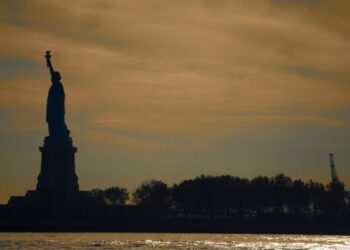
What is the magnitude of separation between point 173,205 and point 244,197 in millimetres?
14306

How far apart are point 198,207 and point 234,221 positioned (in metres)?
12.6

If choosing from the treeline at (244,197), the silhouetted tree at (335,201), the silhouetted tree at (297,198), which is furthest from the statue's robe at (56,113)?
the silhouetted tree at (335,201)

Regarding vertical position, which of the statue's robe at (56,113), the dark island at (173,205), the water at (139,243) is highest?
the statue's robe at (56,113)

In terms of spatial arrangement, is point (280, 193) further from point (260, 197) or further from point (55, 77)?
point (55, 77)

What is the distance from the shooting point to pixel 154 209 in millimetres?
177250

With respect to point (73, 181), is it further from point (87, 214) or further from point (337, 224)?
point (337, 224)

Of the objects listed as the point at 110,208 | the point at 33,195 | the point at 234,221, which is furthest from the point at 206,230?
the point at 33,195

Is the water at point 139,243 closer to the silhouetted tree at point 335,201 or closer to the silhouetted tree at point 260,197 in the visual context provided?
the silhouetted tree at point 260,197

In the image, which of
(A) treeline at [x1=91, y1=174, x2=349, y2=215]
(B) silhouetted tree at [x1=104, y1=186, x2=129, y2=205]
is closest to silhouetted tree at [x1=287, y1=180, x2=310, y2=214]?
(A) treeline at [x1=91, y1=174, x2=349, y2=215]

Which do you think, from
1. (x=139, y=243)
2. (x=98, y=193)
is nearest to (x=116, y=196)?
(x=98, y=193)

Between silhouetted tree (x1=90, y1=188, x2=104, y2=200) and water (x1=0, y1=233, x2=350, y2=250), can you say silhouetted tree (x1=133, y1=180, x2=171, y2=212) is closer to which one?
silhouetted tree (x1=90, y1=188, x2=104, y2=200)

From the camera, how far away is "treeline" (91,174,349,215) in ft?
573

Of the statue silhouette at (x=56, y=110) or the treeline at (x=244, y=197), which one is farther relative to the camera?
the treeline at (x=244, y=197)

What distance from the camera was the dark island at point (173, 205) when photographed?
15688 cm
